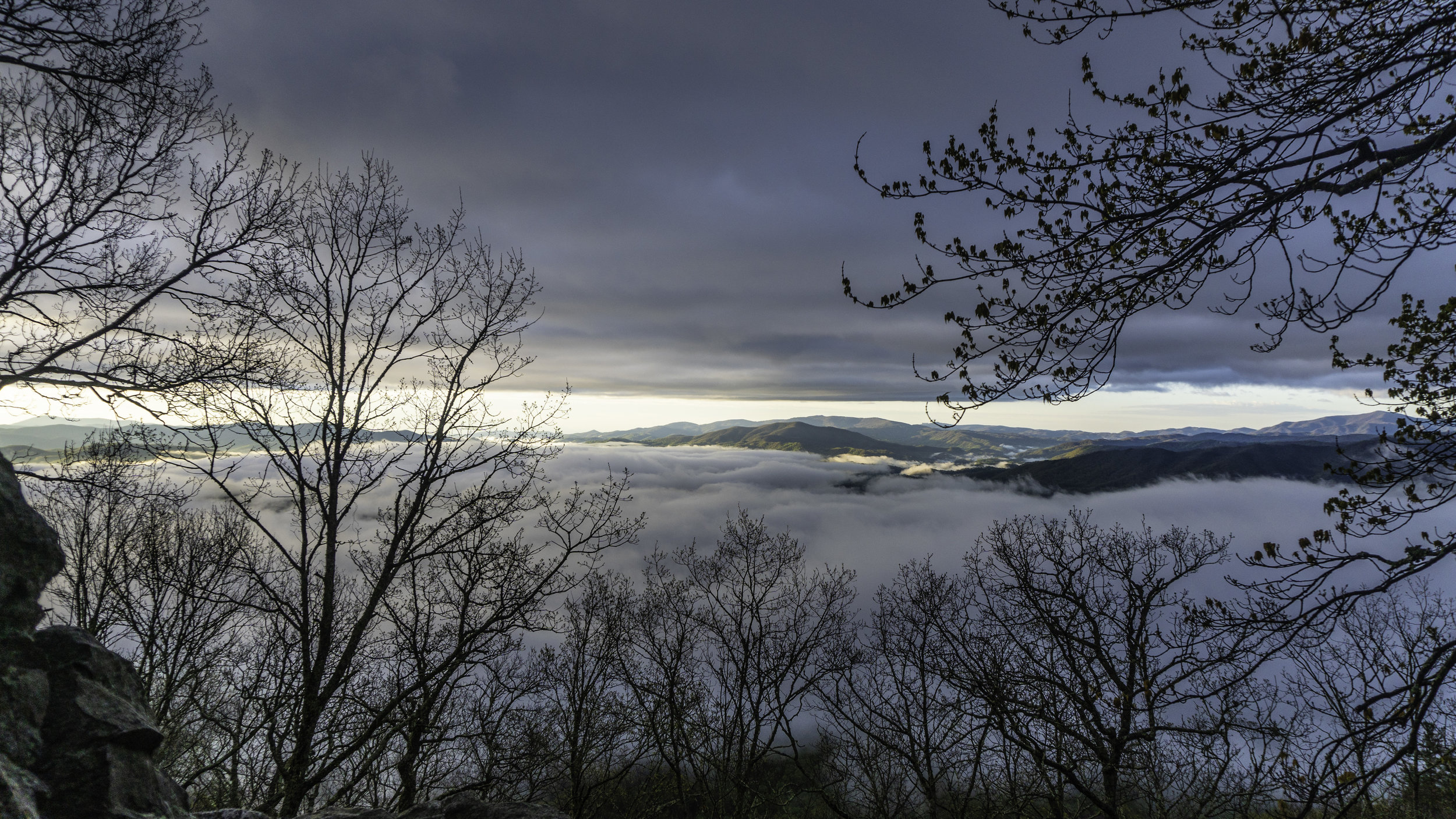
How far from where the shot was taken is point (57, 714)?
452cm

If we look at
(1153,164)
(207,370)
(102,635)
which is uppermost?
(1153,164)

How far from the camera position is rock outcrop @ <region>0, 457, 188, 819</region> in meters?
4.13

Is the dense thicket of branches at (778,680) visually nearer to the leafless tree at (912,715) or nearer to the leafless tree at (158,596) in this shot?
the leafless tree at (158,596)

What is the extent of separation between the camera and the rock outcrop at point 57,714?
413 centimetres

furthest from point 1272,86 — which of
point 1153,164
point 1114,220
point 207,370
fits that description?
point 207,370

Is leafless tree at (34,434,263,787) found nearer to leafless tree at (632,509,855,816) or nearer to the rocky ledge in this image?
the rocky ledge

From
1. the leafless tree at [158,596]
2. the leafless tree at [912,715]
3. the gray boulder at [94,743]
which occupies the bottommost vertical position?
the leafless tree at [912,715]

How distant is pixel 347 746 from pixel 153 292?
9211mm

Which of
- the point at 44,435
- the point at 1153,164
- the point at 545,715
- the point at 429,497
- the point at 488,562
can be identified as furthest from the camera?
the point at 44,435

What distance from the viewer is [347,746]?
10.8 metres

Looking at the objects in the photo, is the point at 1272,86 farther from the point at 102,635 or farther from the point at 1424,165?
the point at 102,635

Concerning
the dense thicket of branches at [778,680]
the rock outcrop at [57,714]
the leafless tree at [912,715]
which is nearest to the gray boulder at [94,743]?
the rock outcrop at [57,714]

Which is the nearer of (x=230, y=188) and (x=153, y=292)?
(x=153, y=292)

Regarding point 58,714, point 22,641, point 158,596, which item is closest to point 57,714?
point 58,714
